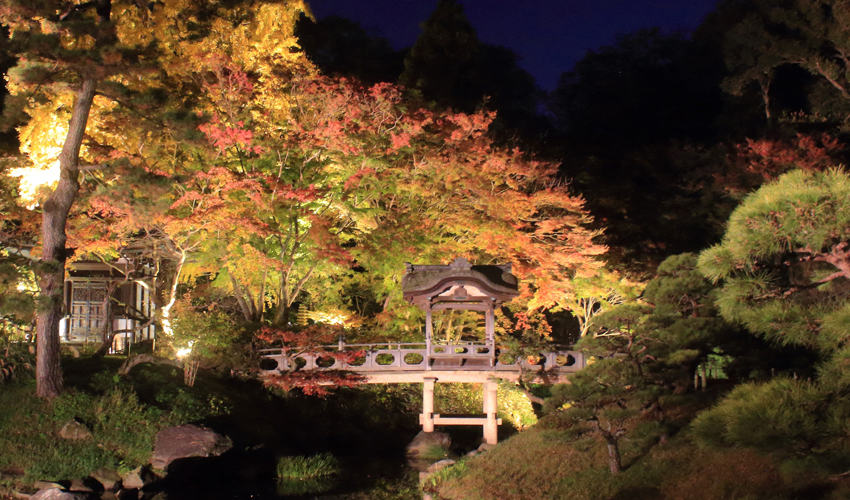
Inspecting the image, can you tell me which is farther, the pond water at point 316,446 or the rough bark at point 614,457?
the pond water at point 316,446

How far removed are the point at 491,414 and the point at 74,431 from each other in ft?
27.1

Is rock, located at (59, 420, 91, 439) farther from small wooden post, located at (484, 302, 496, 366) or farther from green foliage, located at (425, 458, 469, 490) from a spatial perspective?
small wooden post, located at (484, 302, 496, 366)

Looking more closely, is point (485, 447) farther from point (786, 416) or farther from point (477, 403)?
point (786, 416)

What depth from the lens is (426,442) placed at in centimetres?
1459

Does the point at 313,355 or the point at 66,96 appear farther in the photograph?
the point at 313,355

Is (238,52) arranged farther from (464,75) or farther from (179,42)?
(464,75)

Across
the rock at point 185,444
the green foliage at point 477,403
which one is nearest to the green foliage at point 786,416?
the rock at point 185,444

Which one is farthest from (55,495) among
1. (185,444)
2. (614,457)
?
(614,457)

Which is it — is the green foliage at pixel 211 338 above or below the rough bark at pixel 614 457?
above

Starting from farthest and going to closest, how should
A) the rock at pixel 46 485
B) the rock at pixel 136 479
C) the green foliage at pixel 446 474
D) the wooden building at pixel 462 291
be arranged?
1. the wooden building at pixel 462 291
2. the green foliage at pixel 446 474
3. the rock at pixel 136 479
4. the rock at pixel 46 485

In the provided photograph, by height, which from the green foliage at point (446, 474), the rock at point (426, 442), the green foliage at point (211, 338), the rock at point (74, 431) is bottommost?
the green foliage at point (446, 474)

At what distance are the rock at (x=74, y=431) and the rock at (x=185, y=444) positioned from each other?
110cm

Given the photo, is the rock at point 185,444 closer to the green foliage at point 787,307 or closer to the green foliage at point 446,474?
the green foliage at point 446,474

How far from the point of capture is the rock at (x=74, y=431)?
35.0ft
